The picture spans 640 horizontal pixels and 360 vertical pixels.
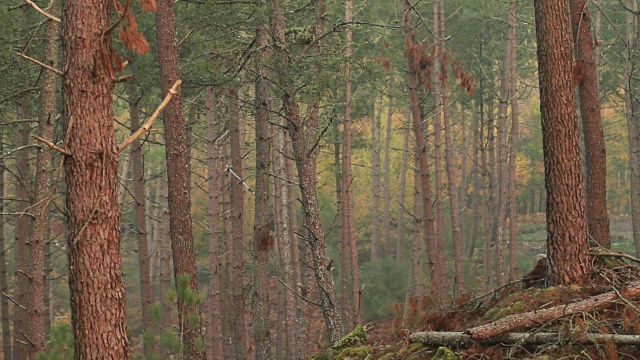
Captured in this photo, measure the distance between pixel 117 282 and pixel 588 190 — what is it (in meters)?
6.14

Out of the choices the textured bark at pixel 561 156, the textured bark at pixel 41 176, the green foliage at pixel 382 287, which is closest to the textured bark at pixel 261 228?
the textured bark at pixel 41 176

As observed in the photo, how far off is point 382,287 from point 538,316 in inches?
672

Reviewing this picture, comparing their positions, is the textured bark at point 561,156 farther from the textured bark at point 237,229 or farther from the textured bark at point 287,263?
the textured bark at point 287,263

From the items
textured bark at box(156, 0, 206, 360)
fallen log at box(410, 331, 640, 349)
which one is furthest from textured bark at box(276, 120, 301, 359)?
fallen log at box(410, 331, 640, 349)

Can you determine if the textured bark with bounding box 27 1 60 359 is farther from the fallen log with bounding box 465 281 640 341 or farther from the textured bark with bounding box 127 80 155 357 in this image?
the fallen log with bounding box 465 281 640 341

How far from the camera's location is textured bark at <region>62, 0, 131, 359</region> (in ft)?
Result: 16.2

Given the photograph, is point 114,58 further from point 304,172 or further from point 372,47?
point 372,47

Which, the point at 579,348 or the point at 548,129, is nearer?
the point at 579,348

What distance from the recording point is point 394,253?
31.7 m

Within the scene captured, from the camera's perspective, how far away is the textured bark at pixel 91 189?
4.95m

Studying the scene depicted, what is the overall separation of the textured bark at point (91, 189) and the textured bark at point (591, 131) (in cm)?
605

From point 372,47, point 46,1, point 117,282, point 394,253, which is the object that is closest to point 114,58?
point 117,282

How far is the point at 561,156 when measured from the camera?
Result: 6.58 m

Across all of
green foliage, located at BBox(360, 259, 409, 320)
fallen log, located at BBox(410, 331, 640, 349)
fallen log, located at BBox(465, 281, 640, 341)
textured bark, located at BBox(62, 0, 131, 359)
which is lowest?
green foliage, located at BBox(360, 259, 409, 320)
